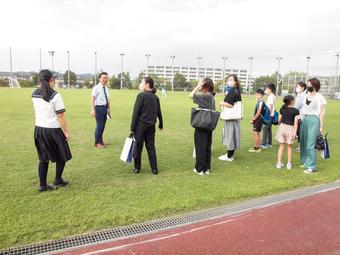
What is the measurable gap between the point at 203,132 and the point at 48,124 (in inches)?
107

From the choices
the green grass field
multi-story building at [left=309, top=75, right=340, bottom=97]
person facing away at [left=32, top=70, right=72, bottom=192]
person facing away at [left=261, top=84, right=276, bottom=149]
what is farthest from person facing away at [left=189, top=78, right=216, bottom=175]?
multi-story building at [left=309, top=75, right=340, bottom=97]

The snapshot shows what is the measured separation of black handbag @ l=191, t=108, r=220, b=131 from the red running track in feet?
6.08

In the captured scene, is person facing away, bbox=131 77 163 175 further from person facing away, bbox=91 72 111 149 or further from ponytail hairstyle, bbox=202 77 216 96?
person facing away, bbox=91 72 111 149

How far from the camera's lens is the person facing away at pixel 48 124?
4.57 m

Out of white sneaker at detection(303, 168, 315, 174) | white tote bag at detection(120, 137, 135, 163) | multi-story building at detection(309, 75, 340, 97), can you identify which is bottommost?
white sneaker at detection(303, 168, 315, 174)

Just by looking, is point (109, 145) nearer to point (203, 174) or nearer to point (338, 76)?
point (203, 174)

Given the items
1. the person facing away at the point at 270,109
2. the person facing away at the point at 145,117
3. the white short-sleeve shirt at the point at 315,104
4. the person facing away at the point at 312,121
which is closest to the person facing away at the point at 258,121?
the person facing away at the point at 270,109

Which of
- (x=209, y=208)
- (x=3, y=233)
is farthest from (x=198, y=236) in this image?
(x=3, y=233)

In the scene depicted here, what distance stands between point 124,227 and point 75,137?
619cm

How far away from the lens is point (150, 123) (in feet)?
19.2

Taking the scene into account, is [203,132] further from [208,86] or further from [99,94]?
[99,94]

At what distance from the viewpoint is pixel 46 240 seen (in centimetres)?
351

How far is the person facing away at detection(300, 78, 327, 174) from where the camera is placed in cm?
623

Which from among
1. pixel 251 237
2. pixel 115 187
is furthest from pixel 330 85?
pixel 251 237
